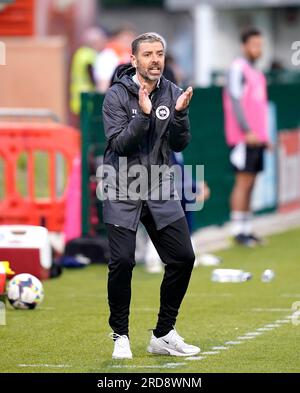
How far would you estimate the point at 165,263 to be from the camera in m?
9.53

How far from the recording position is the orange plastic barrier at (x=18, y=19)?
918 inches

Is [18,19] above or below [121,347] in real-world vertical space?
above

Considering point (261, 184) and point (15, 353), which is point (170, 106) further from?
point (261, 184)

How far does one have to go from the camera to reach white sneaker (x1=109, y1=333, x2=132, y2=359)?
9367mm

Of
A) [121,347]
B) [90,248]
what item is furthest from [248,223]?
[121,347]

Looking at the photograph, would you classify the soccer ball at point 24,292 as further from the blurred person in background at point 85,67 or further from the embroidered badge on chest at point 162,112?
the blurred person in background at point 85,67

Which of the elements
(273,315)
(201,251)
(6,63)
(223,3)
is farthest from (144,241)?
(223,3)

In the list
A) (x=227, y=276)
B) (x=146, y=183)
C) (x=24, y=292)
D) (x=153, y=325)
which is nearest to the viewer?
(x=146, y=183)

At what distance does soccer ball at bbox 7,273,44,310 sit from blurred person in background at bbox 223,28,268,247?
522 centimetres

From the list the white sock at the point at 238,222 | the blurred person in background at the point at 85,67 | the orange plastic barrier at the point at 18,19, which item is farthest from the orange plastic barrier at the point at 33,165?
the orange plastic barrier at the point at 18,19

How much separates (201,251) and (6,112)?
267 centimetres

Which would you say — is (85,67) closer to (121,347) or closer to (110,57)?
(110,57)

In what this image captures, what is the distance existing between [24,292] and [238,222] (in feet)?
18.0

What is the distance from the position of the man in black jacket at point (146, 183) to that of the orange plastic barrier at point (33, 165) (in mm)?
6156
